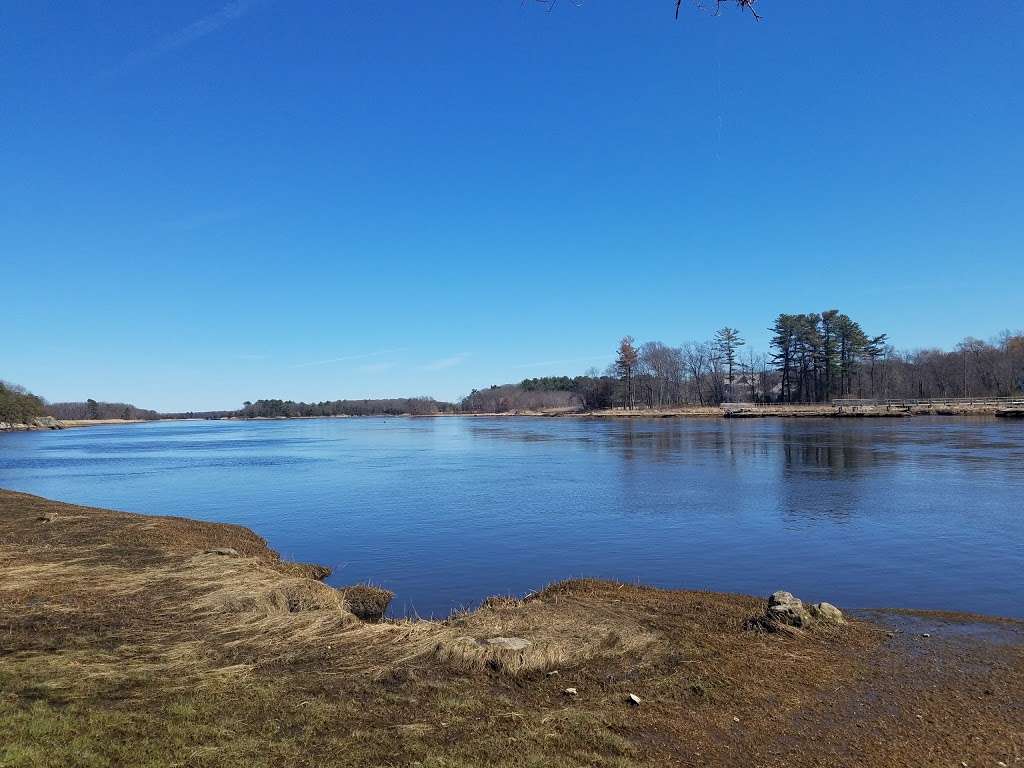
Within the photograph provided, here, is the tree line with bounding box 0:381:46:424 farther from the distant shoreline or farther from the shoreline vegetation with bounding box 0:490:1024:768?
the shoreline vegetation with bounding box 0:490:1024:768

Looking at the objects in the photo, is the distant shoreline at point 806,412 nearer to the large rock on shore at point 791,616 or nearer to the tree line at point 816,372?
the tree line at point 816,372

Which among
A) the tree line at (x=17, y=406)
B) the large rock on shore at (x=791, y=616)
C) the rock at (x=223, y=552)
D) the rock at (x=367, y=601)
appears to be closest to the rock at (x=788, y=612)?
the large rock on shore at (x=791, y=616)

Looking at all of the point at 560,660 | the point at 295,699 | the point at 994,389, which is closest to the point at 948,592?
the point at 560,660

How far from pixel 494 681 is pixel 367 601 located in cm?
552

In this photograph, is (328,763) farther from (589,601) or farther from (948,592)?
(948,592)

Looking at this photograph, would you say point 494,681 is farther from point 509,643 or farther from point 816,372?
point 816,372

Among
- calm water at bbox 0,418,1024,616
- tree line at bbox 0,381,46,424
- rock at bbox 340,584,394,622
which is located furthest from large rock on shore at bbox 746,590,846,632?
tree line at bbox 0,381,46,424

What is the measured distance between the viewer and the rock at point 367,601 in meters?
11.1

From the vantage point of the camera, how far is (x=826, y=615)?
29.9 ft

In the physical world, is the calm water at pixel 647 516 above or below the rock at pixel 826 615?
below

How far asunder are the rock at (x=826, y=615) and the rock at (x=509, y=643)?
14.2ft

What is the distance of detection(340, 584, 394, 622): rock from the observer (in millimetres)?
11078

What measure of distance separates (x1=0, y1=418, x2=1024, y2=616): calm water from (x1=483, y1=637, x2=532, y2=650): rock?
3.69 m

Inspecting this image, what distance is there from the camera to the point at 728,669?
7109 millimetres
